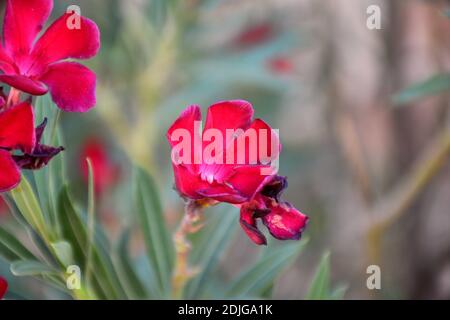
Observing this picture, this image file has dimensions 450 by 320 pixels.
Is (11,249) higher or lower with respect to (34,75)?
lower

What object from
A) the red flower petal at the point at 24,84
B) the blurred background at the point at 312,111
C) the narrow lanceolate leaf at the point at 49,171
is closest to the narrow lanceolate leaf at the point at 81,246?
the narrow lanceolate leaf at the point at 49,171

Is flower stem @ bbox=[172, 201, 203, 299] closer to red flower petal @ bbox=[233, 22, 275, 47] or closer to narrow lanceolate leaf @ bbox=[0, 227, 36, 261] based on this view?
narrow lanceolate leaf @ bbox=[0, 227, 36, 261]

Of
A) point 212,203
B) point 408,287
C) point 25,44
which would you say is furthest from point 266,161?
point 408,287

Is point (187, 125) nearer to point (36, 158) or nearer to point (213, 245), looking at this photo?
point (36, 158)

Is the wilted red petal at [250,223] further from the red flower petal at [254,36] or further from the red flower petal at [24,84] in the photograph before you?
the red flower petal at [254,36]

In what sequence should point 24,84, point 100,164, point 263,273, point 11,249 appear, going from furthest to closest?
1. point 100,164
2. point 263,273
3. point 11,249
4. point 24,84

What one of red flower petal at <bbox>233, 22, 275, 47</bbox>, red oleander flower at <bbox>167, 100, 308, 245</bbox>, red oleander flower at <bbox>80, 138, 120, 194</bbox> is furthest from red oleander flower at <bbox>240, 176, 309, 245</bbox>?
red flower petal at <bbox>233, 22, 275, 47</bbox>

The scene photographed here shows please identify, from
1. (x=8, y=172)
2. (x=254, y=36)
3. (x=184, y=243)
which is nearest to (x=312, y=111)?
(x=254, y=36)
